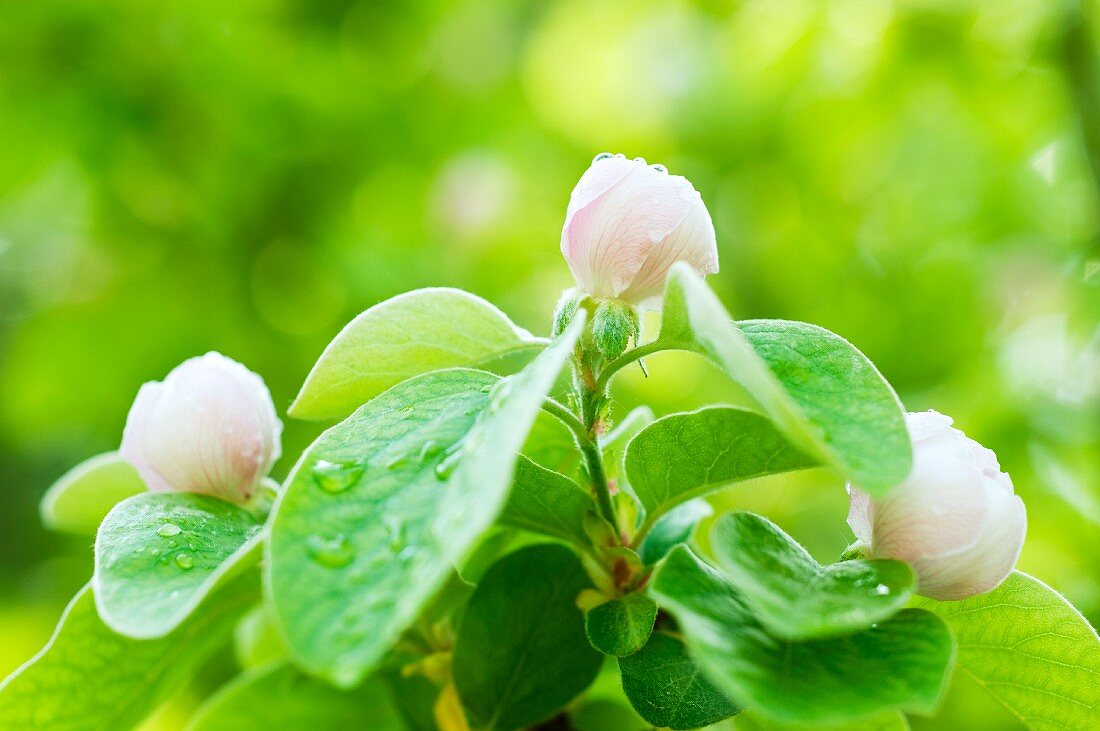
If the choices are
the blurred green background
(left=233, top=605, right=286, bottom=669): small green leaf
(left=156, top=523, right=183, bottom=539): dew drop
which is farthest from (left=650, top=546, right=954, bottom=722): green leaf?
the blurred green background

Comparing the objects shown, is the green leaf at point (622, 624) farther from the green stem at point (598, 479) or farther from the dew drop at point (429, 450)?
the dew drop at point (429, 450)

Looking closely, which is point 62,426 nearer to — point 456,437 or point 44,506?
point 44,506

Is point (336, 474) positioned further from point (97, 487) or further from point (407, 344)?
point (97, 487)

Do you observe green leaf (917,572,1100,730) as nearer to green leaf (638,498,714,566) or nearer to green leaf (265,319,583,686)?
green leaf (638,498,714,566)

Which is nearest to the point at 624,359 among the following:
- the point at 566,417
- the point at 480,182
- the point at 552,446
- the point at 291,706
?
the point at 566,417

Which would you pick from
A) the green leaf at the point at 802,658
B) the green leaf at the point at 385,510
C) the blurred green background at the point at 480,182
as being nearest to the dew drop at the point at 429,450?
the green leaf at the point at 385,510
